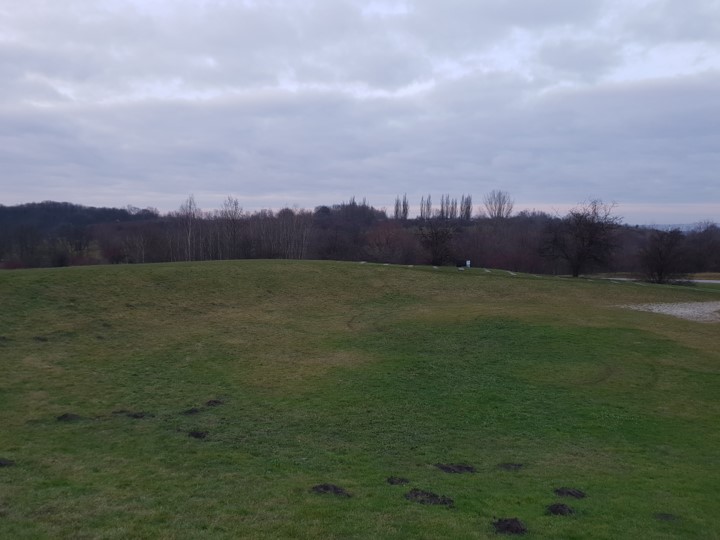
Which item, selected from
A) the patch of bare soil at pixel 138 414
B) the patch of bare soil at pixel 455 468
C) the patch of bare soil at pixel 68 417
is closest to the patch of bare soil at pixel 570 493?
the patch of bare soil at pixel 455 468

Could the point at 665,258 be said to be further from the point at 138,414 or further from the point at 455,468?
the point at 138,414

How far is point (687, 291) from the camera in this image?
119ft

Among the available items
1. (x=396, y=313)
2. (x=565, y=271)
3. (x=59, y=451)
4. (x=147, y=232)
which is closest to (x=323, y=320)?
(x=396, y=313)

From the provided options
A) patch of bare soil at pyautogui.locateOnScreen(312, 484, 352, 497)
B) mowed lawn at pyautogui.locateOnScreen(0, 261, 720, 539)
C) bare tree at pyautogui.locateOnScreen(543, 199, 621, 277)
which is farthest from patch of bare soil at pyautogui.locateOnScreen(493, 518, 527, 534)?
bare tree at pyautogui.locateOnScreen(543, 199, 621, 277)

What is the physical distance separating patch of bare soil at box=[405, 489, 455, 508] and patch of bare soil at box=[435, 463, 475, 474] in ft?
4.66

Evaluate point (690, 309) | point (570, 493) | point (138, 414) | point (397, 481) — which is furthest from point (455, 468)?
point (690, 309)

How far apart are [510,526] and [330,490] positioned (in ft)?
8.76

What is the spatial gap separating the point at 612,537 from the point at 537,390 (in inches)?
359

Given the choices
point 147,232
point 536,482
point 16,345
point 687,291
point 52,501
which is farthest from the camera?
point 147,232

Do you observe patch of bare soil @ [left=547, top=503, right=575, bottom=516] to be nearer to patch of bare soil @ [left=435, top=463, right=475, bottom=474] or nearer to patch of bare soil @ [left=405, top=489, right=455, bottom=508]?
patch of bare soil @ [left=405, top=489, right=455, bottom=508]

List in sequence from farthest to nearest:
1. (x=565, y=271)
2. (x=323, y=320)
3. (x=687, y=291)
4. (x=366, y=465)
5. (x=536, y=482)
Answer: (x=565, y=271) → (x=687, y=291) → (x=323, y=320) → (x=366, y=465) → (x=536, y=482)

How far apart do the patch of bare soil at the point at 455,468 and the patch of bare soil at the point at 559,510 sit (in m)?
2.07

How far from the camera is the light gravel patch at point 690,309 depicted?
89.0 feet

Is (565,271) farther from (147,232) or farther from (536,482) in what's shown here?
(536,482)
